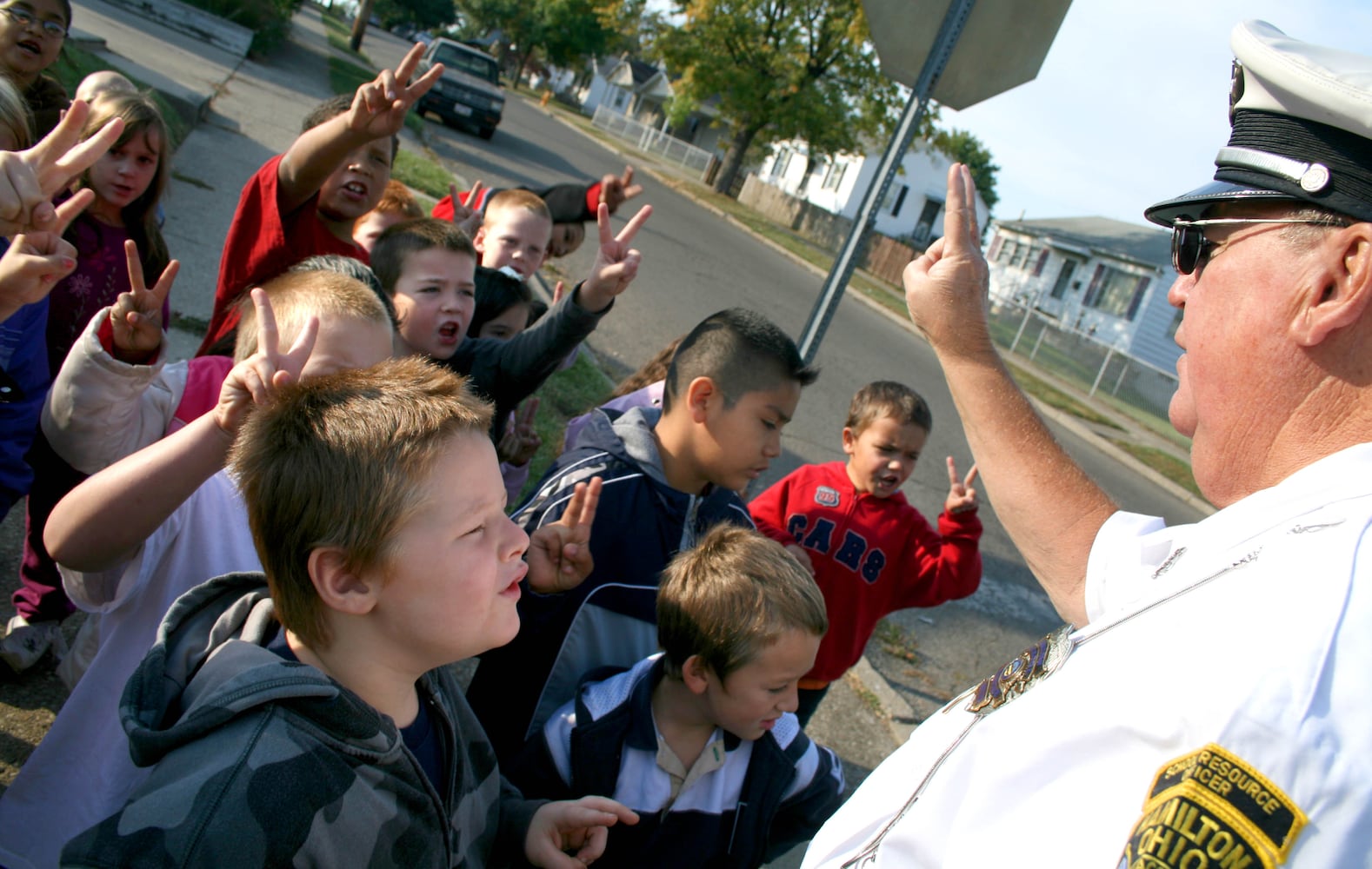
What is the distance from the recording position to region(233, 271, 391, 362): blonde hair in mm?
2219

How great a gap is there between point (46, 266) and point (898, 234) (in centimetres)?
5735

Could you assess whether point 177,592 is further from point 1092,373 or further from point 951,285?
→ point 1092,373

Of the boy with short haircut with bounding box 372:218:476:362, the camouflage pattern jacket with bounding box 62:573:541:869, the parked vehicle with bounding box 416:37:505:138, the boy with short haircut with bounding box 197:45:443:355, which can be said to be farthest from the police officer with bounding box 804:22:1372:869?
the parked vehicle with bounding box 416:37:505:138

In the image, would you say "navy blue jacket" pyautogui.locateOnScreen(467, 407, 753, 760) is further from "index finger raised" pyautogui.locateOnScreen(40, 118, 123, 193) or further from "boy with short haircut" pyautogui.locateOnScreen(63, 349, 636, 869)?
"index finger raised" pyautogui.locateOnScreen(40, 118, 123, 193)

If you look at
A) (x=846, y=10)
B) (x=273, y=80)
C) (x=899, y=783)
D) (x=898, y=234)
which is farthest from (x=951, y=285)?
(x=898, y=234)

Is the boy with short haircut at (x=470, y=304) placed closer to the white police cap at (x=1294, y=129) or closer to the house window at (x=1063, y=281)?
the white police cap at (x=1294, y=129)

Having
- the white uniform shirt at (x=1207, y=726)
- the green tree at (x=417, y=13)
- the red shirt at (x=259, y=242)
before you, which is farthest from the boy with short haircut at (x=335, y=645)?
the green tree at (x=417, y=13)

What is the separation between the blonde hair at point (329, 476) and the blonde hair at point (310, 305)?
703 millimetres

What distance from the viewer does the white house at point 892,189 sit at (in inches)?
2071

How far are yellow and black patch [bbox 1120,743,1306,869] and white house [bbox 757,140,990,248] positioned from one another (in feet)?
173

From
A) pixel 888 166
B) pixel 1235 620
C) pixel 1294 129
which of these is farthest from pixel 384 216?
pixel 1235 620

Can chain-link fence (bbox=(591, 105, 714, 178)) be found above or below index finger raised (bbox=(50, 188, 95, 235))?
above

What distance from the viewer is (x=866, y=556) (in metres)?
3.33

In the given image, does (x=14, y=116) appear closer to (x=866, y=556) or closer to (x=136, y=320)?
(x=136, y=320)
